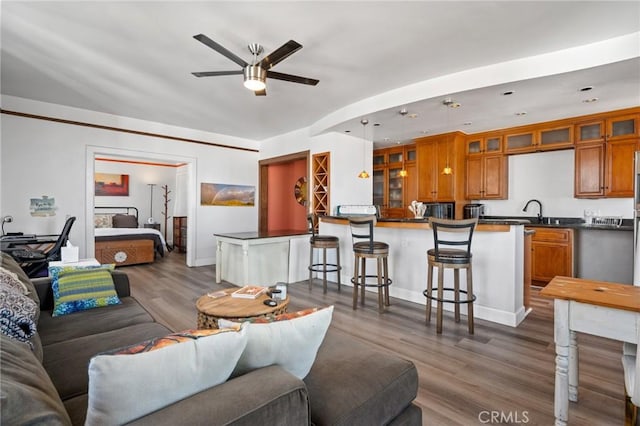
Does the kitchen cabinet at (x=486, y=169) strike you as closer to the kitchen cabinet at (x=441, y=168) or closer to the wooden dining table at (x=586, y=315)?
the kitchen cabinet at (x=441, y=168)

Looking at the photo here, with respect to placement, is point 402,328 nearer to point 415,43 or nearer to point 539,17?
point 415,43

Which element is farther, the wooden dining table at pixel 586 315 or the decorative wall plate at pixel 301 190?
the decorative wall plate at pixel 301 190

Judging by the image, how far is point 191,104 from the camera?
15.6 feet

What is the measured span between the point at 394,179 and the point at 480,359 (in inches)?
200

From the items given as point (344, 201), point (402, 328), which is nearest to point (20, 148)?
point (344, 201)

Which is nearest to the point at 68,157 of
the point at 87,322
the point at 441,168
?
the point at 87,322

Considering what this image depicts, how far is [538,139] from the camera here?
16.5 ft

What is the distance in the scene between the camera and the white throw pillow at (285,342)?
1032 millimetres

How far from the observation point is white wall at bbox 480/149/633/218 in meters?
4.71

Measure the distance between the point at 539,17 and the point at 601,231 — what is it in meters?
3.42

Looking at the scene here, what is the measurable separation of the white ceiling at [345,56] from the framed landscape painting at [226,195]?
2.08 metres

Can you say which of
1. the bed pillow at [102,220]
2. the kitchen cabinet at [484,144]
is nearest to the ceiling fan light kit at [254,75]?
the kitchen cabinet at [484,144]

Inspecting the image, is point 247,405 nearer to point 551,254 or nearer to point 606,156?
point 551,254

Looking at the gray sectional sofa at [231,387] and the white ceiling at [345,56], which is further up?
the white ceiling at [345,56]
